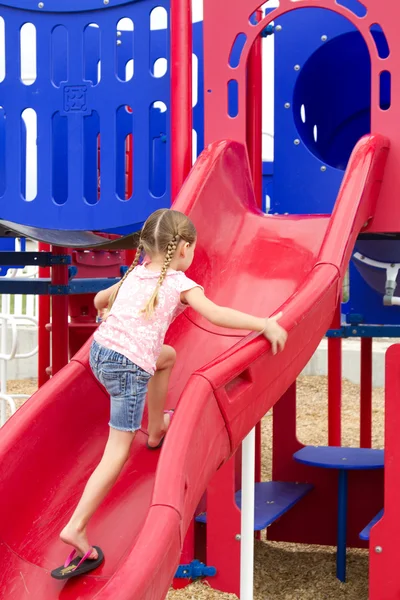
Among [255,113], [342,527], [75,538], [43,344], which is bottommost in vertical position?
[342,527]

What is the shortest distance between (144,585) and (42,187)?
2.47 meters

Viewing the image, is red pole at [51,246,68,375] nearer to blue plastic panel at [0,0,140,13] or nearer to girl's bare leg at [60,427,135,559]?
blue plastic panel at [0,0,140,13]

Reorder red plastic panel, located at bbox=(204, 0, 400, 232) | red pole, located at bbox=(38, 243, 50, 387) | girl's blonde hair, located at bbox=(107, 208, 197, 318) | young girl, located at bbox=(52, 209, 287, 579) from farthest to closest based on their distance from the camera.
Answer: red pole, located at bbox=(38, 243, 50, 387), red plastic panel, located at bbox=(204, 0, 400, 232), girl's blonde hair, located at bbox=(107, 208, 197, 318), young girl, located at bbox=(52, 209, 287, 579)

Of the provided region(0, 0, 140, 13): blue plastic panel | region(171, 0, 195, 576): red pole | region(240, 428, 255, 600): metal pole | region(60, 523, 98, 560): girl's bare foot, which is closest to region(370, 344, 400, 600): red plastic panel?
region(171, 0, 195, 576): red pole

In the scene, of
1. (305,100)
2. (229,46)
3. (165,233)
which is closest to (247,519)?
(165,233)

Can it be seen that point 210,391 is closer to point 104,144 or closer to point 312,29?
point 104,144

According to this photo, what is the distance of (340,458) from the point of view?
160 inches

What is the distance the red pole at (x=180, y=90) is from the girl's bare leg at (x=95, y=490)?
1.42 metres

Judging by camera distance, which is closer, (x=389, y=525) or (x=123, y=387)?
(x=123, y=387)

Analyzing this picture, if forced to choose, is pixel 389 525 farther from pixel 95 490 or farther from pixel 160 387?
pixel 95 490

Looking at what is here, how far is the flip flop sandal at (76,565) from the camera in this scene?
7.42ft

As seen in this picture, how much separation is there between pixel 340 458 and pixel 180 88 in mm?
1823

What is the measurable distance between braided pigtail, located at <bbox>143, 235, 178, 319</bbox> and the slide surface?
0.23 metres

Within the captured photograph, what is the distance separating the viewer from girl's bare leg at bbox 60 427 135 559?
7.50 ft
